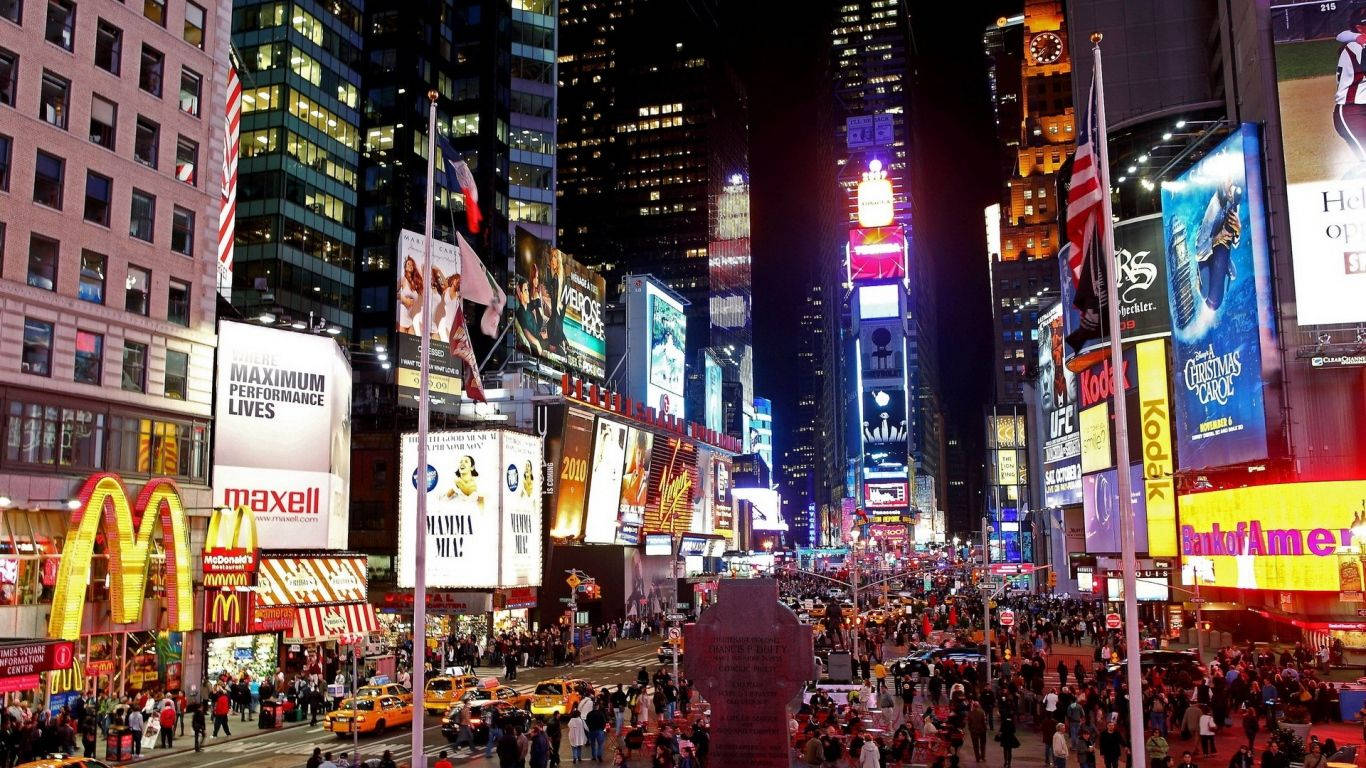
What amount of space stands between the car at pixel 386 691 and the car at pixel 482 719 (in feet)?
7.41

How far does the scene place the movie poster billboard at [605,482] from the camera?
69.6 m

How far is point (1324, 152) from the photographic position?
44844 millimetres

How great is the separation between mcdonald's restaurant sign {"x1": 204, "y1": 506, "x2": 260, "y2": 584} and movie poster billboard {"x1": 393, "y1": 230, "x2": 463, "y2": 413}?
8.58m

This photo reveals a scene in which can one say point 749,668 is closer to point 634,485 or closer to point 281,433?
point 281,433

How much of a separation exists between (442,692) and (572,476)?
3145 cm

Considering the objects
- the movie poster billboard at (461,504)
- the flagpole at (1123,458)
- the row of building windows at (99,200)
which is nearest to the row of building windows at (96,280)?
the row of building windows at (99,200)

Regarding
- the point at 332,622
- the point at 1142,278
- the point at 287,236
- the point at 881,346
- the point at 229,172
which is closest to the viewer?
the point at 332,622

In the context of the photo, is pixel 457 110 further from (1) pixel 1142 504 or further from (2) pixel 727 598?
(2) pixel 727 598

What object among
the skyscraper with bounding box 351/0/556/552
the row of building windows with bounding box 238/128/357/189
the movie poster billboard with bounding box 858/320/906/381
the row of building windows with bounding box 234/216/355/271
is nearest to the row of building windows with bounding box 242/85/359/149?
the row of building windows with bounding box 238/128/357/189

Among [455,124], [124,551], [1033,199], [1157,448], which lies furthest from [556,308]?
[1033,199]

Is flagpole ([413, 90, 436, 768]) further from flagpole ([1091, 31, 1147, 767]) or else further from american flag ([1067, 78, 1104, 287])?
flagpole ([1091, 31, 1147, 767])

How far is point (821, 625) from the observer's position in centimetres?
6016

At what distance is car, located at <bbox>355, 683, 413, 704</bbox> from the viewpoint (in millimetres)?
33906

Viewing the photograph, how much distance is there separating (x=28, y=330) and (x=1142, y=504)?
178 ft
